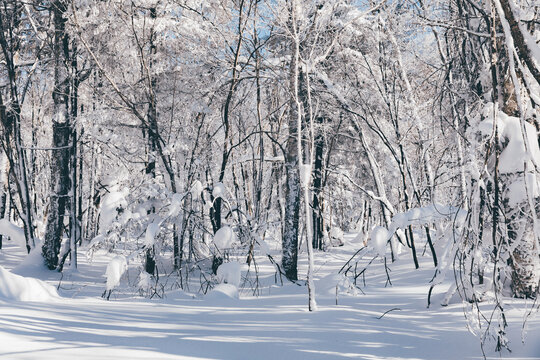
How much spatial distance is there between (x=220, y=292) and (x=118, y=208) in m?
2.94

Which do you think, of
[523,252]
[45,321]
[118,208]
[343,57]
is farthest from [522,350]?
[343,57]

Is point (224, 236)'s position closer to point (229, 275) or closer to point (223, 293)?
point (229, 275)

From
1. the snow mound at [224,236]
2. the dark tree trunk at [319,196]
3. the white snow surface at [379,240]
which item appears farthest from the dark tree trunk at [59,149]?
the dark tree trunk at [319,196]

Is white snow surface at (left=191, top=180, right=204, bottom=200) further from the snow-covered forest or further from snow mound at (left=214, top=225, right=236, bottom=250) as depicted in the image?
snow mound at (left=214, top=225, right=236, bottom=250)

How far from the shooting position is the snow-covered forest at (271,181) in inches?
156

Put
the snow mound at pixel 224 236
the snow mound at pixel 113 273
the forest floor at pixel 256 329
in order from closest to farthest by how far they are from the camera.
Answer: the forest floor at pixel 256 329 → the snow mound at pixel 113 273 → the snow mound at pixel 224 236

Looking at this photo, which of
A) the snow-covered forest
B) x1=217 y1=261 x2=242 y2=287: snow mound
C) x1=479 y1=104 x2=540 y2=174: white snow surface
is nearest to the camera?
x1=479 y1=104 x2=540 y2=174: white snow surface

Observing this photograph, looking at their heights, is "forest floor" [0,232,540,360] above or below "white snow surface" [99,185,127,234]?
below

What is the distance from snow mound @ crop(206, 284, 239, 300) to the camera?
7223 millimetres

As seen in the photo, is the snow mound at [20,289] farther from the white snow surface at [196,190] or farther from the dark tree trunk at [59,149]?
the dark tree trunk at [59,149]

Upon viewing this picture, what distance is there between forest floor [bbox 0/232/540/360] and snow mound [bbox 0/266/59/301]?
0.17 meters

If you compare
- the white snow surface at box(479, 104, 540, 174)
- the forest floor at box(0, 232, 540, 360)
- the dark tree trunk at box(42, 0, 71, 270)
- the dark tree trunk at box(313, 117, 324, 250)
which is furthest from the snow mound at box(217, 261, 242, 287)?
the dark tree trunk at box(313, 117, 324, 250)

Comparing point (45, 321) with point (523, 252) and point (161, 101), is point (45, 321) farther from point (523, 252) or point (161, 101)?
point (161, 101)

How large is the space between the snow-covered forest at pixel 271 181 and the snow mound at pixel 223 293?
9cm
